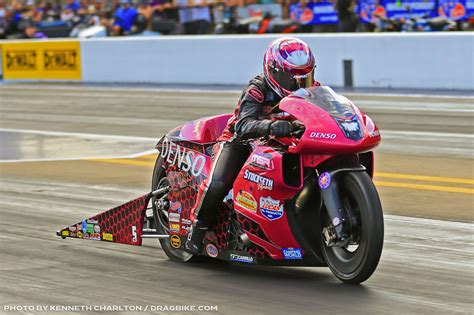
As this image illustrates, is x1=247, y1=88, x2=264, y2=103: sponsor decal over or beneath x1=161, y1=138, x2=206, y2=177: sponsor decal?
over

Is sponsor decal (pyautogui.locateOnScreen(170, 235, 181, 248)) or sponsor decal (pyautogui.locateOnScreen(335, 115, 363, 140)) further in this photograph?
sponsor decal (pyautogui.locateOnScreen(170, 235, 181, 248))

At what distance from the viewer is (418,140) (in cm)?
1444

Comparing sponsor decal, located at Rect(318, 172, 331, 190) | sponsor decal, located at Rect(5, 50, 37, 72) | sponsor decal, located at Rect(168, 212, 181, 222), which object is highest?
sponsor decal, located at Rect(318, 172, 331, 190)

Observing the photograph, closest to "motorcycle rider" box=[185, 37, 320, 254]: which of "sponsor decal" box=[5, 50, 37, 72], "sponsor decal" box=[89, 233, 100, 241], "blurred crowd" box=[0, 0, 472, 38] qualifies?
"sponsor decal" box=[89, 233, 100, 241]

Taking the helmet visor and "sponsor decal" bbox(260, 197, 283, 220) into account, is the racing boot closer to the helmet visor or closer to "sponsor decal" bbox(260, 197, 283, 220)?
"sponsor decal" bbox(260, 197, 283, 220)

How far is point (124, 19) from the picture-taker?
28.6 meters

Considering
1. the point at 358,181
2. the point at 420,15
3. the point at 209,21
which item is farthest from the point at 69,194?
the point at 209,21

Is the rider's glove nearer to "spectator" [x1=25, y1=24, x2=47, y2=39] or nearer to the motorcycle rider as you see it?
the motorcycle rider

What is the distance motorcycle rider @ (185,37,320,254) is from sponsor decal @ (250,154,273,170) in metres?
0.13

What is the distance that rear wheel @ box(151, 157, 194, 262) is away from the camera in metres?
7.55

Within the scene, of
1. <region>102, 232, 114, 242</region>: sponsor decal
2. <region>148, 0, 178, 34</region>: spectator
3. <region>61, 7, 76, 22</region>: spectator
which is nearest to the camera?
<region>102, 232, 114, 242</region>: sponsor decal

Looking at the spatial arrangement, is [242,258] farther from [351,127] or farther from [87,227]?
[87,227]

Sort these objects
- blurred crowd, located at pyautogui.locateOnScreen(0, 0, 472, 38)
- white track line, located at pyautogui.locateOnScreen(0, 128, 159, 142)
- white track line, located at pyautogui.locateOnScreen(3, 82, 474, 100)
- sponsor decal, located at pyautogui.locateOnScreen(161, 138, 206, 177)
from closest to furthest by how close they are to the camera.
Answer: sponsor decal, located at pyautogui.locateOnScreen(161, 138, 206, 177)
white track line, located at pyautogui.locateOnScreen(0, 128, 159, 142)
white track line, located at pyautogui.locateOnScreen(3, 82, 474, 100)
blurred crowd, located at pyautogui.locateOnScreen(0, 0, 472, 38)

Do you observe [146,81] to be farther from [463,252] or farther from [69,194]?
[463,252]
